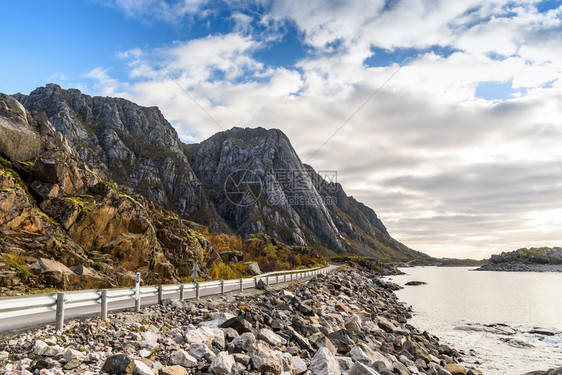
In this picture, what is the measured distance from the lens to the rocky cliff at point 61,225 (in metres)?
21.3

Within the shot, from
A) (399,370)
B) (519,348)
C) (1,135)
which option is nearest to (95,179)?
(1,135)

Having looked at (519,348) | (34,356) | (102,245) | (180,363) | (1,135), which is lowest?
(519,348)

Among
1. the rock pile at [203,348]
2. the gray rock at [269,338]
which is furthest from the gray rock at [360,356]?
the gray rock at [269,338]

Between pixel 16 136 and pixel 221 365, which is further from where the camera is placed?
pixel 16 136

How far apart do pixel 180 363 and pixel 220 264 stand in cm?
3539

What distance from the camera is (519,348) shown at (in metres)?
22.6

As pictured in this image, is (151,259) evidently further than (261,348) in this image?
Yes

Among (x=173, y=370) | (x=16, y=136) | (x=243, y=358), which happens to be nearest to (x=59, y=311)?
(x=173, y=370)

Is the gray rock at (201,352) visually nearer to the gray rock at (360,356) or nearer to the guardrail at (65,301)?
the guardrail at (65,301)

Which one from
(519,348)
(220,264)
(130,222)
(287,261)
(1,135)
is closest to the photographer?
(519,348)

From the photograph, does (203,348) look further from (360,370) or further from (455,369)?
(455,369)

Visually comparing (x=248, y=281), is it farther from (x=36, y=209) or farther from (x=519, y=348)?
(x=519, y=348)

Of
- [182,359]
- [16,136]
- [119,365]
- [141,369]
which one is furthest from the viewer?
[16,136]

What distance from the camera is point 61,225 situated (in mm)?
26031
